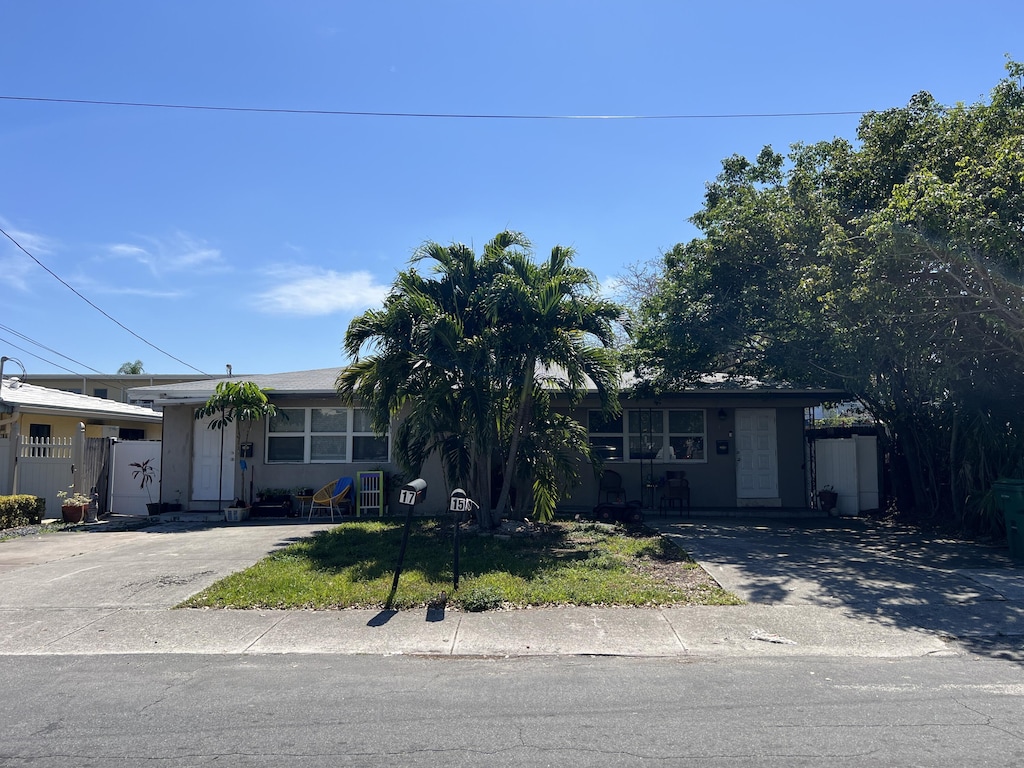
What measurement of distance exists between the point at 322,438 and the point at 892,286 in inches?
446

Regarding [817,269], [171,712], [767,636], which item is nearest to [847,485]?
[817,269]

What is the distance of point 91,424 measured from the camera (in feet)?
71.7

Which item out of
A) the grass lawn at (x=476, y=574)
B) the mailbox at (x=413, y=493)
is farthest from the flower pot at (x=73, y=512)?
the mailbox at (x=413, y=493)

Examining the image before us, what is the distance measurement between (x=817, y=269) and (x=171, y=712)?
32.9ft

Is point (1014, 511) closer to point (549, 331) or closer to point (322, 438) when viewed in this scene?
point (549, 331)

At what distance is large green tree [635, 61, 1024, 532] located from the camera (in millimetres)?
9771

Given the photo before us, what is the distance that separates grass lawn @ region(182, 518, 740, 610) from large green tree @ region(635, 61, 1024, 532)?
14.0 feet

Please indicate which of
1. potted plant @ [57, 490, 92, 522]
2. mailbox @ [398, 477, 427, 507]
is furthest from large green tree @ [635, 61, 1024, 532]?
potted plant @ [57, 490, 92, 522]

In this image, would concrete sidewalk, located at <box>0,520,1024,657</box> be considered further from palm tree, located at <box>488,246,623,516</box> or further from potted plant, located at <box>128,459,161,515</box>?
potted plant, located at <box>128,459,161,515</box>

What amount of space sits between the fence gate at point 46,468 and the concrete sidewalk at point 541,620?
6.21m

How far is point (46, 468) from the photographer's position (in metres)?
16.6

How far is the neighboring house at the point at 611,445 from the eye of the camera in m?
16.2

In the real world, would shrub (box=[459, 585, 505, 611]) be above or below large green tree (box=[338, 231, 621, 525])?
below

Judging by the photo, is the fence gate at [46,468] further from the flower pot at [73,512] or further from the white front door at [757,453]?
the white front door at [757,453]
